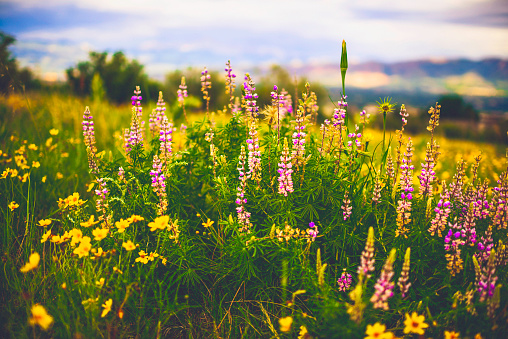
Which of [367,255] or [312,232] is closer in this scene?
[367,255]

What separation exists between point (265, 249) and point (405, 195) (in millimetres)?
1285

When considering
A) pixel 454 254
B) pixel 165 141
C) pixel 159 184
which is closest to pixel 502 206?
pixel 454 254

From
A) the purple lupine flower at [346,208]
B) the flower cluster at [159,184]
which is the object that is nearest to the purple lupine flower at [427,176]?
the purple lupine flower at [346,208]

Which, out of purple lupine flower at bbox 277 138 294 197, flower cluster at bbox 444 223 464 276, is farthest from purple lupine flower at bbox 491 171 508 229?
purple lupine flower at bbox 277 138 294 197

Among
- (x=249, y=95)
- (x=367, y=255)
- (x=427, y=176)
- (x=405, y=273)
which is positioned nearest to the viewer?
(x=367, y=255)

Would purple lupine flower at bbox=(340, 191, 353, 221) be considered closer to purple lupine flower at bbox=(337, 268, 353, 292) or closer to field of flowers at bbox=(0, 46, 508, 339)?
field of flowers at bbox=(0, 46, 508, 339)

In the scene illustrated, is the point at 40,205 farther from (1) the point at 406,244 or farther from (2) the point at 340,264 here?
(1) the point at 406,244

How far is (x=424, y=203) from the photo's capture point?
2.63 m

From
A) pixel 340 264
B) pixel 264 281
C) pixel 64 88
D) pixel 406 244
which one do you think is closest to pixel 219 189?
pixel 264 281

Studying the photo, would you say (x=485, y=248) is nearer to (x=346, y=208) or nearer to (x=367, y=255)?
(x=346, y=208)

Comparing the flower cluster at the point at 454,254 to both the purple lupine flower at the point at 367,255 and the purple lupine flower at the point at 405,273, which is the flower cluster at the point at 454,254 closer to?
the purple lupine flower at the point at 405,273

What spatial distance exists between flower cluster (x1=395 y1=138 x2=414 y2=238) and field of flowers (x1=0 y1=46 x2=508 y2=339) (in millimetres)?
15

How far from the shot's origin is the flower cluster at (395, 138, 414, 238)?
2.36m

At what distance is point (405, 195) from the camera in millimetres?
2637
